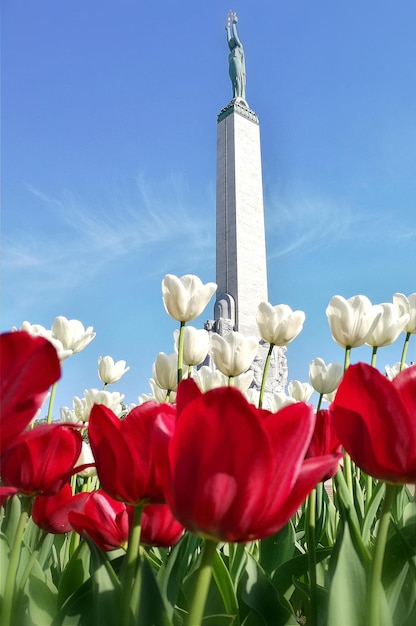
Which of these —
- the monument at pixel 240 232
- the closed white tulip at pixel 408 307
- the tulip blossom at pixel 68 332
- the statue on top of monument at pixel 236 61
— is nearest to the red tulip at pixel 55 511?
the tulip blossom at pixel 68 332

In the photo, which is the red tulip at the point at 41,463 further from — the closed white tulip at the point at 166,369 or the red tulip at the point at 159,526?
the closed white tulip at the point at 166,369

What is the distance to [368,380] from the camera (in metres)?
0.58

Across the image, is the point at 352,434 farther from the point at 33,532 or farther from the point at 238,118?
the point at 238,118

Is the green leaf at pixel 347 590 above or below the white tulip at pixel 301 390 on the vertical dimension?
below

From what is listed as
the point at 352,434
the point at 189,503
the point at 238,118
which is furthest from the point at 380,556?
the point at 238,118

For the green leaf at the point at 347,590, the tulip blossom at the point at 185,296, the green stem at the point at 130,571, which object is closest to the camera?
the green stem at the point at 130,571

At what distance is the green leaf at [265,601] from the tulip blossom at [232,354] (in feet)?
2.59

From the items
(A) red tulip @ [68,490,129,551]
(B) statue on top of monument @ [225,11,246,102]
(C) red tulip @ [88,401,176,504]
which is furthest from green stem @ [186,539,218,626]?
(B) statue on top of monument @ [225,11,246,102]

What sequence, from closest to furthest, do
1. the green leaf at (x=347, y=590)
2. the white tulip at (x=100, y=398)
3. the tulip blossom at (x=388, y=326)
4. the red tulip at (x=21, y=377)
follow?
the red tulip at (x=21, y=377), the green leaf at (x=347, y=590), the tulip blossom at (x=388, y=326), the white tulip at (x=100, y=398)

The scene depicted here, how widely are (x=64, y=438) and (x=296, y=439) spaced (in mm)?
376

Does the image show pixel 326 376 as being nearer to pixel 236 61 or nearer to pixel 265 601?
pixel 265 601

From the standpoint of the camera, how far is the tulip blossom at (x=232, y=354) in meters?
1.55

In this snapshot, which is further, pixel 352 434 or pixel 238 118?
pixel 238 118

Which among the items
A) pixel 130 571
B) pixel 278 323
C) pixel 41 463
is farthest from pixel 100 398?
pixel 130 571
